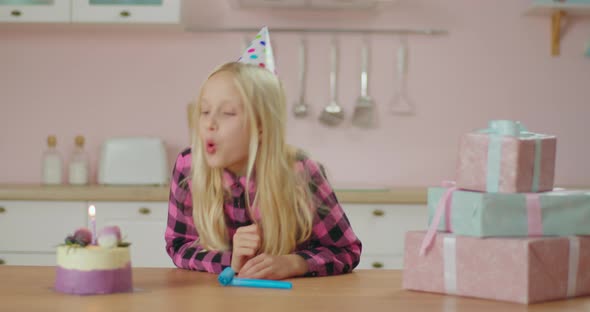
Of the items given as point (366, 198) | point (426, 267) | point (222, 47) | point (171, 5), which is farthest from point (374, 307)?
point (222, 47)

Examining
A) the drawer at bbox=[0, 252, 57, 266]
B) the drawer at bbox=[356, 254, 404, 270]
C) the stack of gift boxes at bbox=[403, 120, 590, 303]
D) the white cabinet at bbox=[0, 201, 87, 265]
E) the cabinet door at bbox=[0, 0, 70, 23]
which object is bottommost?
the drawer at bbox=[0, 252, 57, 266]

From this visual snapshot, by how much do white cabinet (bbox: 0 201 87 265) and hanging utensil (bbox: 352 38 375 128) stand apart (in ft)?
3.84

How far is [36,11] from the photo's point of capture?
10.5ft

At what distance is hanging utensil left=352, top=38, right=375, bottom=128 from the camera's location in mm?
Result: 3463

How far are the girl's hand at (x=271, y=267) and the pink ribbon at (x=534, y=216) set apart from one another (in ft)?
1.42

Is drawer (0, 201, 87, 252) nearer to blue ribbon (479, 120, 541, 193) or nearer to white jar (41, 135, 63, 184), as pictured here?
white jar (41, 135, 63, 184)

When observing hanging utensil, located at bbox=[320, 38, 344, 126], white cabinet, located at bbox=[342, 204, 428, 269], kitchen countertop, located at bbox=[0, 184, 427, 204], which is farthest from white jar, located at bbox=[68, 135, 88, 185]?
white cabinet, located at bbox=[342, 204, 428, 269]

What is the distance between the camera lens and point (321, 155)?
3488 mm

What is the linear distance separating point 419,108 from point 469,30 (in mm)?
384

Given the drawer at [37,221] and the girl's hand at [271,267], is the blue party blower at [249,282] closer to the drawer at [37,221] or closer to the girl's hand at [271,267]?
the girl's hand at [271,267]

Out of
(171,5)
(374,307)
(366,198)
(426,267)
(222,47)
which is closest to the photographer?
(374,307)

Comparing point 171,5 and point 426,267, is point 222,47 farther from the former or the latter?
point 426,267

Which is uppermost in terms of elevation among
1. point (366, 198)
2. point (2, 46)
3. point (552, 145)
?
point (2, 46)

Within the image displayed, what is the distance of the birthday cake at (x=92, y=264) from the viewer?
1.21 metres
